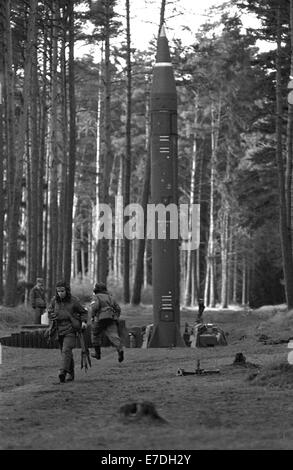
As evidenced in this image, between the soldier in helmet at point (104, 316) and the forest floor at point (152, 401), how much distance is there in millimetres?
589

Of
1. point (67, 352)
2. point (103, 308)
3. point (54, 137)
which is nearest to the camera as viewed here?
point (67, 352)

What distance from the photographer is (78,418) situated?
12422 millimetres

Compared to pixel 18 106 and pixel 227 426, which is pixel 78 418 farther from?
pixel 18 106

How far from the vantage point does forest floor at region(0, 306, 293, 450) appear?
34.3 feet

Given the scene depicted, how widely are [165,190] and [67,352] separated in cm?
1052

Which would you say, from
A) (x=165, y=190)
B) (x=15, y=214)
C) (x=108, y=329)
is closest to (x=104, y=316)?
(x=108, y=329)

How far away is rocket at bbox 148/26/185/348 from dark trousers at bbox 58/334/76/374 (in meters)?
9.81

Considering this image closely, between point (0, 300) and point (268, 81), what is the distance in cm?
1341

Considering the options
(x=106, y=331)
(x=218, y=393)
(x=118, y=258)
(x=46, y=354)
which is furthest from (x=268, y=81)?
(x=118, y=258)

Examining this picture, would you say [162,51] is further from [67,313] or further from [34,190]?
[34,190]

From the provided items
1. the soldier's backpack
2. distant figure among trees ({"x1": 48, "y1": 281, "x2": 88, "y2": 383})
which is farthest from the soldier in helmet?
the soldier's backpack

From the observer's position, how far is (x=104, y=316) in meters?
19.8

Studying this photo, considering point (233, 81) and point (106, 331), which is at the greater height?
point (233, 81)

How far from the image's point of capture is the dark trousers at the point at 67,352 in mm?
17109
